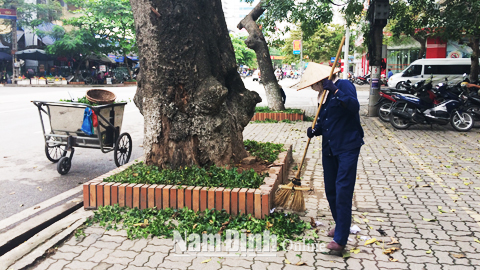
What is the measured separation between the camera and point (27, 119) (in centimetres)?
1234

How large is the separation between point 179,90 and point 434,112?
8.21 meters

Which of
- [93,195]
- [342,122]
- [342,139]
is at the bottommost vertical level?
[93,195]

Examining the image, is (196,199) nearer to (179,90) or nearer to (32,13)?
(179,90)

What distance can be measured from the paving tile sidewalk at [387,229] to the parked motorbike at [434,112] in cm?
331

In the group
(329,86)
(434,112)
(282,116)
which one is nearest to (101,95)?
(329,86)

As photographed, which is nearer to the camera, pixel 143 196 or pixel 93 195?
pixel 143 196

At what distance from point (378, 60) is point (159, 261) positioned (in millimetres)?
11461

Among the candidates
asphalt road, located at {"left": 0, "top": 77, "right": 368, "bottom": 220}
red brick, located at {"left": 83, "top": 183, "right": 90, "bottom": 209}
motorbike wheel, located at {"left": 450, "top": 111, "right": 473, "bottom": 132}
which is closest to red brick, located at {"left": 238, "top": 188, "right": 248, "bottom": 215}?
red brick, located at {"left": 83, "top": 183, "right": 90, "bottom": 209}

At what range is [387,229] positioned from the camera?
161 inches

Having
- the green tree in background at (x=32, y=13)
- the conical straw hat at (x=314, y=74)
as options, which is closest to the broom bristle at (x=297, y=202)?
the conical straw hat at (x=314, y=74)

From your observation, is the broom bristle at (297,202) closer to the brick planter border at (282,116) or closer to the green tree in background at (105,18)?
the brick planter border at (282,116)

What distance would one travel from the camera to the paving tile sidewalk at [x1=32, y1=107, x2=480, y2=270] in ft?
11.1

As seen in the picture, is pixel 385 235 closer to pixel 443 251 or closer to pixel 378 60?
pixel 443 251

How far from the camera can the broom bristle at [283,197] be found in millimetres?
4296
